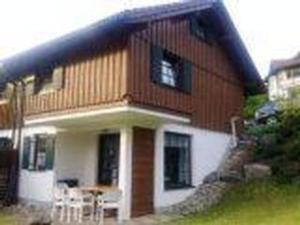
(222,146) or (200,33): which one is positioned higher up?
(200,33)

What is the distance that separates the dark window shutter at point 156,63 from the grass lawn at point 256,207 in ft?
14.7

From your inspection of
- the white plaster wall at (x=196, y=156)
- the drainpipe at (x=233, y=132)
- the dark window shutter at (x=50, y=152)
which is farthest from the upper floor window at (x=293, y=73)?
the dark window shutter at (x=50, y=152)

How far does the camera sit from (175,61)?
18.2 meters

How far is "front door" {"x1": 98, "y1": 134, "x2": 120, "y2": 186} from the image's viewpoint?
1714 centimetres

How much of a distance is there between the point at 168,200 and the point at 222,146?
5190mm

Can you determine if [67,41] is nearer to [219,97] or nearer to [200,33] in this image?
[200,33]

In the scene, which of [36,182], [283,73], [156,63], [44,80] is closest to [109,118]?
[156,63]

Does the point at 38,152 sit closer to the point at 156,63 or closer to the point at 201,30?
the point at 156,63

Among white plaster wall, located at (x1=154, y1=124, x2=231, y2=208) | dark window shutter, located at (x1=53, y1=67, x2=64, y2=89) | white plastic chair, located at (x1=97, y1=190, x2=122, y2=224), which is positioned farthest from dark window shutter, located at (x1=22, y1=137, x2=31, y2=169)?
white plastic chair, located at (x1=97, y1=190, x2=122, y2=224)

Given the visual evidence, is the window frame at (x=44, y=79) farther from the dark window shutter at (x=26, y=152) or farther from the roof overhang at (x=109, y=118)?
the dark window shutter at (x=26, y=152)

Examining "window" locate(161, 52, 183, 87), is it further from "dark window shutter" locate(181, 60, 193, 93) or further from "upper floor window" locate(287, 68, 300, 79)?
"upper floor window" locate(287, 68, 300, 79)

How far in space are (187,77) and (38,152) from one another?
6.19m

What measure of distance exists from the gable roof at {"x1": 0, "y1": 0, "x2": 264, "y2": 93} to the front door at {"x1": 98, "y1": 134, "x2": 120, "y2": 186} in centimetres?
325

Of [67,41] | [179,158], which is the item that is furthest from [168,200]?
[67,41]
